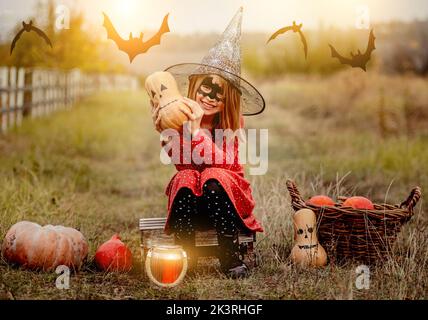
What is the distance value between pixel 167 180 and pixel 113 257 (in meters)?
3.45

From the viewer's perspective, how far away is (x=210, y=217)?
3887 millimetres

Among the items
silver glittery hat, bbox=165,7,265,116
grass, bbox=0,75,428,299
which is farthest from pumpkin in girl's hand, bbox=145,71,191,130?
grass, bbox=0,75,428,299

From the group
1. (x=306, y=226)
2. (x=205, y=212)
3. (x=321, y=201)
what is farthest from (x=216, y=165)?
(x=321, y=201)

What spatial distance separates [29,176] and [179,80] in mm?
3289

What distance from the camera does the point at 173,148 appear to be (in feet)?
12.4

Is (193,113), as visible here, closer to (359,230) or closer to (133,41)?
(133,41)

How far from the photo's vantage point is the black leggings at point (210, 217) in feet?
12.4

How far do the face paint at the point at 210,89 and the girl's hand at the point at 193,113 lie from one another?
25 centimetres

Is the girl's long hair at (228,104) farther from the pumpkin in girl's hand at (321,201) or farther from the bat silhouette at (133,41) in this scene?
the pumpkin in girl's hand at (321,201)

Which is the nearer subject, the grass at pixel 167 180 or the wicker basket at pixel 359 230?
the grass at pixel 167 180

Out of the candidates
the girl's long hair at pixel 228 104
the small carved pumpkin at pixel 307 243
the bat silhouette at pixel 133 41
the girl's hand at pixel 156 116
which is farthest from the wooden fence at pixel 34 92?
the small carved pumpkin at pixel 307 243
